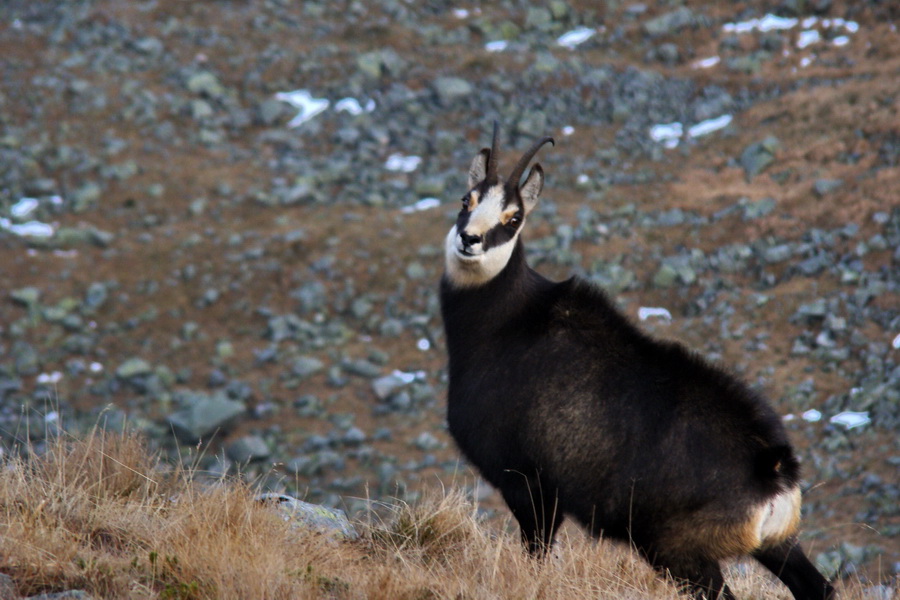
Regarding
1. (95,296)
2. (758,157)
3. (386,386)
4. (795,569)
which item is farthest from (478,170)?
(758,157)

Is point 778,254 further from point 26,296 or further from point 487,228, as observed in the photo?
point 26,296

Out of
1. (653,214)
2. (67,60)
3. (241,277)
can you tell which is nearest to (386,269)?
(241,277)

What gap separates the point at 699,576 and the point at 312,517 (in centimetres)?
260

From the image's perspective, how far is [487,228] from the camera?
6.88 m

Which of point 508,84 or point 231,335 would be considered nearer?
point 231,335

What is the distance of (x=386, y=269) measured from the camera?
1986cm

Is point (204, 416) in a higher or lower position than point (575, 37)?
lower

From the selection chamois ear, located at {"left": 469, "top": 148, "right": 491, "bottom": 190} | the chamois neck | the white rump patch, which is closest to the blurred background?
chamois ear, located at {"left": 469, "top": 148, "right": 491, "bottom": 190}

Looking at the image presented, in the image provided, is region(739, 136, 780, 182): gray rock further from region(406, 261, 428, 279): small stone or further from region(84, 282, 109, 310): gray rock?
region(84, 282, 109, 310): gray rock

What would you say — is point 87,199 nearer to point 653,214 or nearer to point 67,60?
point 67,60

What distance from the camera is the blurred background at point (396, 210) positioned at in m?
16.2

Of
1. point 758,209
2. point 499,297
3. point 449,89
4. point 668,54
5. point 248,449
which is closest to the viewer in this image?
point 499,297

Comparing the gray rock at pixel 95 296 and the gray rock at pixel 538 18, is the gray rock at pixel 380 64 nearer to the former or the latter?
the gray rock at pixel 538 18

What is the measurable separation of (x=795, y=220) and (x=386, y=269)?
8043 mm
